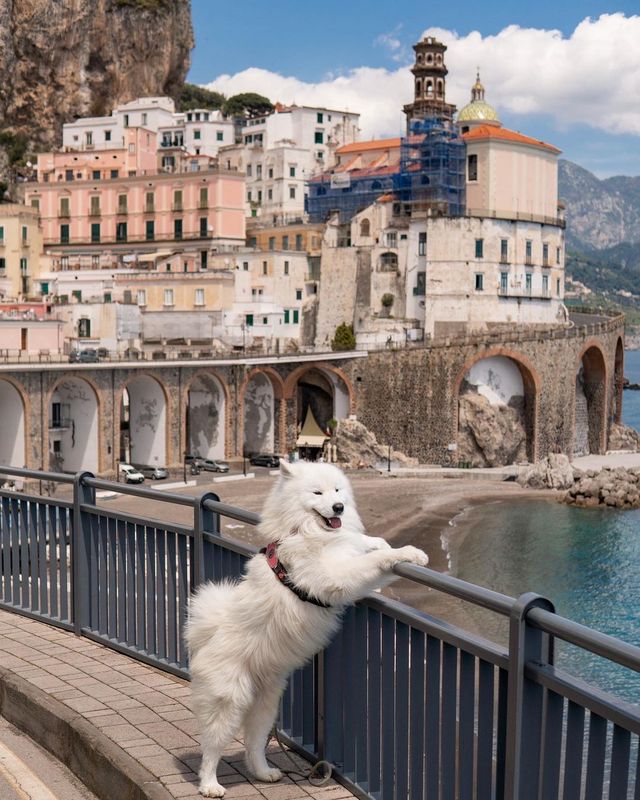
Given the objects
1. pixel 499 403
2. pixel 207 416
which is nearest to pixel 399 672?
pixel 207 416

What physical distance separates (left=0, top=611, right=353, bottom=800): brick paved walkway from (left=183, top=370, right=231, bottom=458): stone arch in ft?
169

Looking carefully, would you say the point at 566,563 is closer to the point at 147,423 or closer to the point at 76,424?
the point at 147,423

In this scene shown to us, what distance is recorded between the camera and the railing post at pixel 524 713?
464 centimetres

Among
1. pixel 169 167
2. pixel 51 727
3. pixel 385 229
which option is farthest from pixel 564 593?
pixel 169 167

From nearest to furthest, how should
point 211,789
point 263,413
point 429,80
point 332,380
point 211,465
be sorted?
point 211,789, point 211,465, point 263,413, point 332,380, point 429,80

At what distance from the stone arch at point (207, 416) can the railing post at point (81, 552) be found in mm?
51545

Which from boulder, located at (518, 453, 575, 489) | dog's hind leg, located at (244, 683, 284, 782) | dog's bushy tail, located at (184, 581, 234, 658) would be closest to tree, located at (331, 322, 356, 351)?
boulder, located at (518, 453, 575, 489)

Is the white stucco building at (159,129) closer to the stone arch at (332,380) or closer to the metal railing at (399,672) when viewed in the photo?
the stone arch at (332,380)

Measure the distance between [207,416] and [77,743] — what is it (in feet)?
181

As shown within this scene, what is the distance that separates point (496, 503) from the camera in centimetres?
5669

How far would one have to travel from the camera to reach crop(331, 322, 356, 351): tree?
6906 cm

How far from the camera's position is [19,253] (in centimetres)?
7756

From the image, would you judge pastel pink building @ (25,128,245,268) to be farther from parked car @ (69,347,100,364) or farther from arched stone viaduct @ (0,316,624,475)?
parked car @ (69,347,100,364)

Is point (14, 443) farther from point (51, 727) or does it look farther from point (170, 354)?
point (51, 727)
